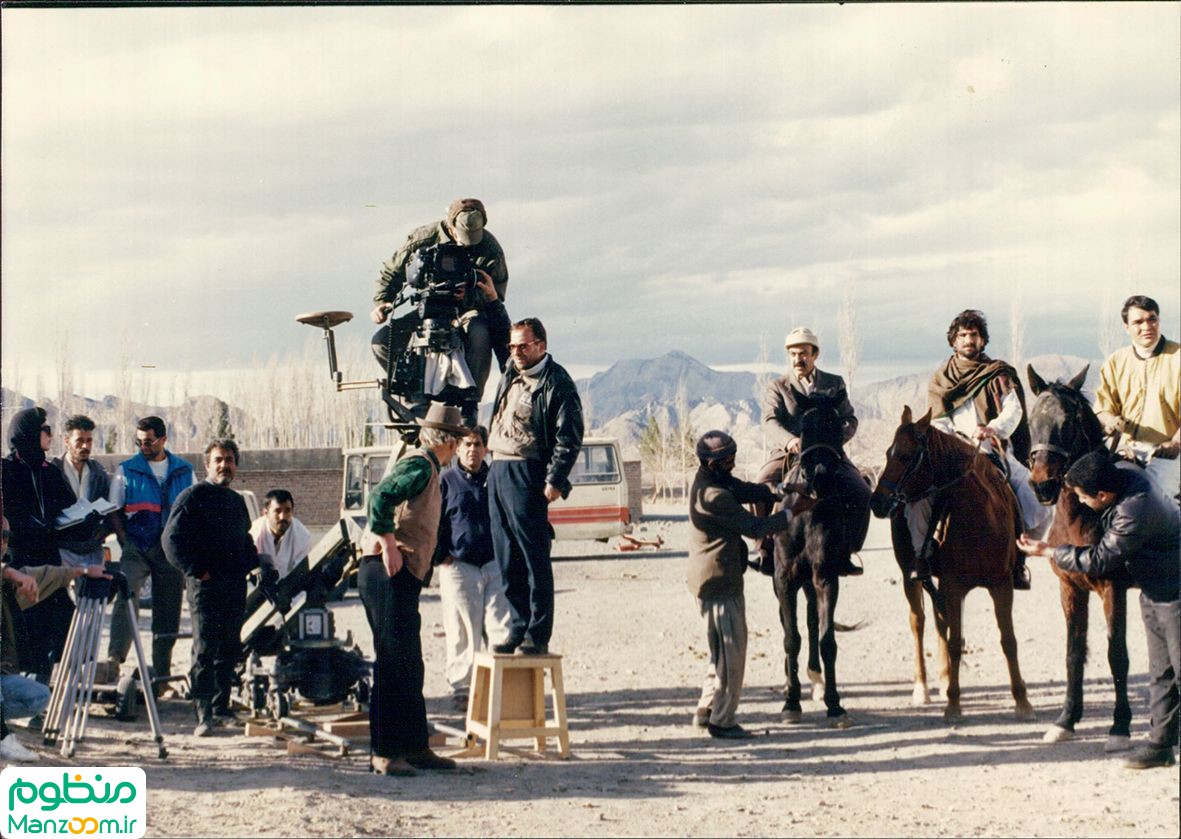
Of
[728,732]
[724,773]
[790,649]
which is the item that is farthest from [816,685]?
[724,773]

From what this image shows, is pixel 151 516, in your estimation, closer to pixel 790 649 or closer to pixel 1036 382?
pixel 790 649

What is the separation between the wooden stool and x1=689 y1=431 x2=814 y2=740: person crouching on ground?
2.85 ft

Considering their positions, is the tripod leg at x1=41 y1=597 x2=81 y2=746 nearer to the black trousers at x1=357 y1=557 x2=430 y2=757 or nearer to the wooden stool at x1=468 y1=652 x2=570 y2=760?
the black trousers at x1=357 y1=557 x2=430 y2=757

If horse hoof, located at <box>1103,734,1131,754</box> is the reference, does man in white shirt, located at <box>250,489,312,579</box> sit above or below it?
above

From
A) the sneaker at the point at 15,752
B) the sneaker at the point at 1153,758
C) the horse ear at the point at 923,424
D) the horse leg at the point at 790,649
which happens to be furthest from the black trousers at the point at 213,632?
the sneaker at the point at 1153,758

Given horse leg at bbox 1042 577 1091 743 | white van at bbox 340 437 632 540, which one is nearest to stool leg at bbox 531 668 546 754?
horse leg at bbox 1042 577 1091 743

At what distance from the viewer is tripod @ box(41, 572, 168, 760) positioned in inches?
263

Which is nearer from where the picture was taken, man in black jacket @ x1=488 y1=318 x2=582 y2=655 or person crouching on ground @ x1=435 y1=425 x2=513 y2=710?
man in black jacket @ x1=488 y1=318 x2=582 y2=655

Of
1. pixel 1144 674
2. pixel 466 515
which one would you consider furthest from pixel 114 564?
pixel 1144 674

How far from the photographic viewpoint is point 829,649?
7598 mm

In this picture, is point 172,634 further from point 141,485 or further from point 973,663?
point 973,663

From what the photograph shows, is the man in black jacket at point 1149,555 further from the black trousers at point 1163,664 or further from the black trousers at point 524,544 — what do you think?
the black trousers at point 524,544

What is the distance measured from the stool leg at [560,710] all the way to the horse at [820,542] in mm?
1390

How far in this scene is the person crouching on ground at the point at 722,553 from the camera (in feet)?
23.5
